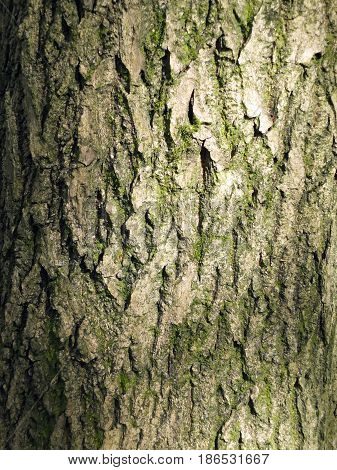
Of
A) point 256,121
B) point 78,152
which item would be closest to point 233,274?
point 256,121

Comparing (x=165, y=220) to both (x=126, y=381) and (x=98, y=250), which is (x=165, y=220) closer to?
(x=98, y=250)

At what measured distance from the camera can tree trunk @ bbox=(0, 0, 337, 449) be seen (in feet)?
5.10

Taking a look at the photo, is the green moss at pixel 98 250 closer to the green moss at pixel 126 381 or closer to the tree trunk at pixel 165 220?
the tree trunk at pixel 165 220

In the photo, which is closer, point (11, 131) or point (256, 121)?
point (256, 121)

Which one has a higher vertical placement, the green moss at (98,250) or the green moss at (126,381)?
the green moss at (98,250)

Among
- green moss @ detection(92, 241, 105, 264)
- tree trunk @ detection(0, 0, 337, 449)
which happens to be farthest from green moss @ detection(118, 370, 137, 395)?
green moss @ detection(92, 241, 105, 264)

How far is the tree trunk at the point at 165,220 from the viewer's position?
156 cm

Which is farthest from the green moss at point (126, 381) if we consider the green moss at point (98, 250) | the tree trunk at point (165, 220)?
the green moss at point (98, 250)

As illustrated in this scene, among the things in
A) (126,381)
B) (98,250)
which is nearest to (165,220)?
(98,250)

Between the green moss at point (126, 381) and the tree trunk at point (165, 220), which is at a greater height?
the tree trunk at point (165, 220)

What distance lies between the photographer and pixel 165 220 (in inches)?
62.7
